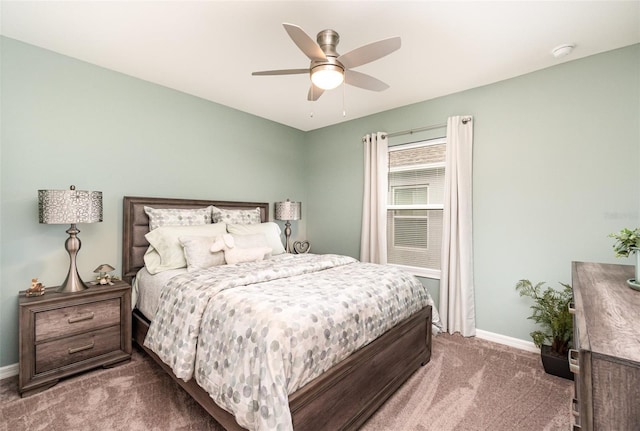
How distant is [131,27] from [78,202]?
53.9 inches

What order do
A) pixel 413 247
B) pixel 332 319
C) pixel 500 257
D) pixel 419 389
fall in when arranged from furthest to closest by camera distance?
pixel 413 247 → pixel 500 257 → pixel 419 389 → pixel 332 319

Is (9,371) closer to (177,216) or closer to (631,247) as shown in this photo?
(177,216)

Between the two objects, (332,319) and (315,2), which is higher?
(315,2)

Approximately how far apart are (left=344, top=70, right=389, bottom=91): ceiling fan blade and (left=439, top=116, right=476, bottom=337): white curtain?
4.52 feet

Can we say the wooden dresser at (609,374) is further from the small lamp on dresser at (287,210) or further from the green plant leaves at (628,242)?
the small lamp on dresser at (287,210)

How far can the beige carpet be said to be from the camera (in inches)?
69.4

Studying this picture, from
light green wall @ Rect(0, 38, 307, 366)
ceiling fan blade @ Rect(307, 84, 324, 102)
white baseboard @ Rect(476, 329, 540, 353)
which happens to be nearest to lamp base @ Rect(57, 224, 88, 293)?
light green wall @ Rect(0, 38, 307, 366)

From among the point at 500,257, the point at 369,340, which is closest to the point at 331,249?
the point at 500,257

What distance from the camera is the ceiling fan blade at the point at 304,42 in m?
1.54

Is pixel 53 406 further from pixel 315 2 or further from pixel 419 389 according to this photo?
pixel 315 2

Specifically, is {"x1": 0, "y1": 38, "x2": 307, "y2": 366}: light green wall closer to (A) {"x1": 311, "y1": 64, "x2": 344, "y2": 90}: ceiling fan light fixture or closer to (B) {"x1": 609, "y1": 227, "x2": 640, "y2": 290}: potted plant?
(A) {"x1": 311, "y1": 64, "x2": 344, "y2": 90}: ceiling fan light fixture

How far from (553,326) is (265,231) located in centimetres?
283

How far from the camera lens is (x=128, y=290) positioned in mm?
2459

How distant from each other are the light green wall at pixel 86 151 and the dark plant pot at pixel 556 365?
143 inches
